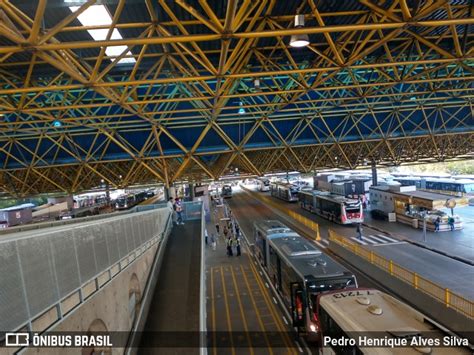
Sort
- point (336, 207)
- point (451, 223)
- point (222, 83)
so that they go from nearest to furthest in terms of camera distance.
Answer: point (222, 83)
point (451, 223)
point (336, 207)

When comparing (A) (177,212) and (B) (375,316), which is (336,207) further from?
(B) (375,316)

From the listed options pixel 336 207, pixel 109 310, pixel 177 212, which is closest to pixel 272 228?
pixel 177 212

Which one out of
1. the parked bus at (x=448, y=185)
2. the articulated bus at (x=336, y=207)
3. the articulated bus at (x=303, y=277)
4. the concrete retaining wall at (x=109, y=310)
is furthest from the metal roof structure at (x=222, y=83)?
the articulated bus at (x=303, y=277)

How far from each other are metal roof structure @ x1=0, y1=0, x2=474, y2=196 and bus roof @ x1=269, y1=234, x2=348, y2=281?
258 inches

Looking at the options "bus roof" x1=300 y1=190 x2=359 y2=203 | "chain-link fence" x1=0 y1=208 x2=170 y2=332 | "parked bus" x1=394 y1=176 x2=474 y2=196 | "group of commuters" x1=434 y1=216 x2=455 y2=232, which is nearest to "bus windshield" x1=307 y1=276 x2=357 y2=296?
"chain-link fence" x1=0 y1=208 x2=170 y2=332

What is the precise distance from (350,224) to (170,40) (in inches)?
1094

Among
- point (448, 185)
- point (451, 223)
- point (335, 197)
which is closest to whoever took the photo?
point (451, 223)

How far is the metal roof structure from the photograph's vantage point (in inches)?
331

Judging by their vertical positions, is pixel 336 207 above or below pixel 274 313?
above

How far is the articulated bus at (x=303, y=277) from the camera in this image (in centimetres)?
1072

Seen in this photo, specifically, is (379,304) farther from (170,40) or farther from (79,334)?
(170,40)

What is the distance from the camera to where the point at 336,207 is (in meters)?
31.9

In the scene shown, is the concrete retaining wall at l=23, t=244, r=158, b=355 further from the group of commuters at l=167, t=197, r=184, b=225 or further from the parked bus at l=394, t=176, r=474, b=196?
the parked bus at l=394, t=176, r=474, b=196

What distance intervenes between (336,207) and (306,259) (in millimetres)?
20444
